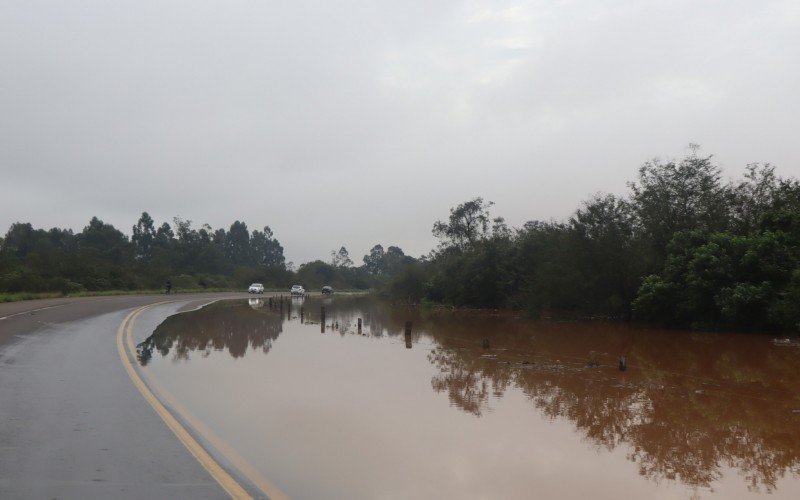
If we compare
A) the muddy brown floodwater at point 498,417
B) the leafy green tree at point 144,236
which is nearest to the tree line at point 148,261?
the leafy green tree at point 144,236

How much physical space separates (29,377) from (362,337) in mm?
15877

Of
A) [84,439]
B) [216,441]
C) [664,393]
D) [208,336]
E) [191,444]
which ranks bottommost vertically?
[664,393]

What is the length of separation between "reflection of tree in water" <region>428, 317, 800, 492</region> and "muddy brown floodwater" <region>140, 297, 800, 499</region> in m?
0.04

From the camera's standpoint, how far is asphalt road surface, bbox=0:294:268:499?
5.56 meters

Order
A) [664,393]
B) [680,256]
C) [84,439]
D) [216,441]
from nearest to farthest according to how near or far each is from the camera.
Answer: [84,439] → [216,441] → [664,393] → [680,256]

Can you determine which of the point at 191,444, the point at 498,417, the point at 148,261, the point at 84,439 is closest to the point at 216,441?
the point at 191,444

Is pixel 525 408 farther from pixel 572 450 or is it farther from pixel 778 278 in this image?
pixel 778 278

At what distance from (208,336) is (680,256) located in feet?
71.6

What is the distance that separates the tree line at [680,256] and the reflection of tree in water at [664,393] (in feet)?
9.04

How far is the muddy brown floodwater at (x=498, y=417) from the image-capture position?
7062 millimetres

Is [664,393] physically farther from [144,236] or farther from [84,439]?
[144,236]

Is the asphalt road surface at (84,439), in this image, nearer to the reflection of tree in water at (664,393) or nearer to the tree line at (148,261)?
the reflection of tree in water at (664,393)

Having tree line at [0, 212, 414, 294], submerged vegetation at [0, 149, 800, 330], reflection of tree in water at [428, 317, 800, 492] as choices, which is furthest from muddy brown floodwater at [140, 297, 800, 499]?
tree line at [0, 212, 414, 294]

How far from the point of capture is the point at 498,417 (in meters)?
10.4
